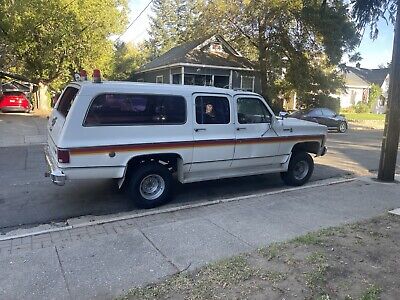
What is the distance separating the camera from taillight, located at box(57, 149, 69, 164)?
487cm

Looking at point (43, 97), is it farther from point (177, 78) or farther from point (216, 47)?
point (216, 47)

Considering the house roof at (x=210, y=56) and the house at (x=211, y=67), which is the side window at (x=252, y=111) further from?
the house roof at (x=210, y=56)

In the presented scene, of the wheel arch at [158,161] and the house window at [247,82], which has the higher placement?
the house window at [247,82]

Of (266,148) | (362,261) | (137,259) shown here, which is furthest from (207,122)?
(362,261)

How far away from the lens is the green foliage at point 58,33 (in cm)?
1825

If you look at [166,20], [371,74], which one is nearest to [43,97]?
[166,20]

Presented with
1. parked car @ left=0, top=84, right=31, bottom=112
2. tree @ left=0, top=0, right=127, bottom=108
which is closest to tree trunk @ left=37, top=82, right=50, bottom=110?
tree @ left=0, top=0, right=127, bottom=108

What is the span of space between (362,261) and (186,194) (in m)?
3.47

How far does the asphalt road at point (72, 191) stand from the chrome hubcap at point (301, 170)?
0.43 meters

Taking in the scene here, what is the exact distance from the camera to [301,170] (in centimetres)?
738

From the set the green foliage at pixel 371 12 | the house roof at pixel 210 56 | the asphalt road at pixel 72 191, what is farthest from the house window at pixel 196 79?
the green foliage at pixel 371 12

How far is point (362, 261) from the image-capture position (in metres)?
3.82

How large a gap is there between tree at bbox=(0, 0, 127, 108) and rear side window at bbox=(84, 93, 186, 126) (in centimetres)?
1573

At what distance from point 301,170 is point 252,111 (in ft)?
6.13
